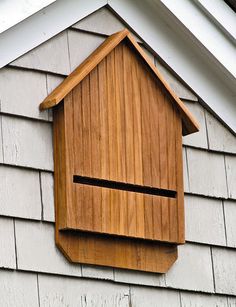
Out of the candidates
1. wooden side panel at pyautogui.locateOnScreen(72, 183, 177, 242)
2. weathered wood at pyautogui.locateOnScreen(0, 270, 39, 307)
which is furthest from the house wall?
wooden side panel at pyautogui.locateOnScreen(72, 183, 177, 242)

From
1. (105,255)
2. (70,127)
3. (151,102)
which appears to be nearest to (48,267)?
(105,255)

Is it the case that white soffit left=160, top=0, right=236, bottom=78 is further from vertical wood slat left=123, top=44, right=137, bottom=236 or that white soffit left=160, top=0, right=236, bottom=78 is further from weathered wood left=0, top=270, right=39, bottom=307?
weathered wood left=0, top=270, right=39, bottom=307

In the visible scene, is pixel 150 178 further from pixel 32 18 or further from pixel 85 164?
pixel 32 18

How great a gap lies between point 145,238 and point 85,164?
0.38m

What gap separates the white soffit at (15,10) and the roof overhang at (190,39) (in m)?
0.21

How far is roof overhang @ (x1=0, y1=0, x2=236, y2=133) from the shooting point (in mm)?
4957

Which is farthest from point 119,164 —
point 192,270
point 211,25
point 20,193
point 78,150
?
point 211,25

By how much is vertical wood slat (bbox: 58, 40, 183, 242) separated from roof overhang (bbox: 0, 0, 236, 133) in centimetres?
21

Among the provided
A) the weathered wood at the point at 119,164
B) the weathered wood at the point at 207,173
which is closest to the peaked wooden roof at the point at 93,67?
the weathered wood at the point at 119,164

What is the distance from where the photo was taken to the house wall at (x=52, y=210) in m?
4.43

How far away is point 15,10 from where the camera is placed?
4551mm

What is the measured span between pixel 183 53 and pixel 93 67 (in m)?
0.55

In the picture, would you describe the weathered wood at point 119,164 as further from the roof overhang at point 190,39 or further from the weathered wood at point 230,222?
the weathered wood at point 230,222

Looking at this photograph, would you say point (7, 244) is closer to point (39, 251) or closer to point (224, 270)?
point (39, 251)
